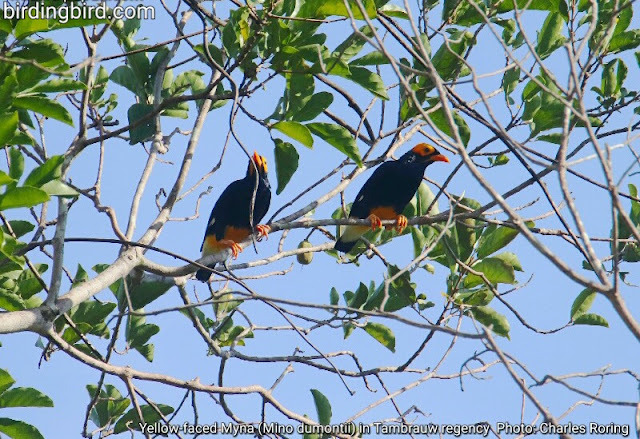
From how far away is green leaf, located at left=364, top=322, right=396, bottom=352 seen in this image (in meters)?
4.26

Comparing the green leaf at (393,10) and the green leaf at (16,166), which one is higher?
the green leaf at (393,10)

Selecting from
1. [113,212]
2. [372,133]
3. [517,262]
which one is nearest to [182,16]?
[372,133]

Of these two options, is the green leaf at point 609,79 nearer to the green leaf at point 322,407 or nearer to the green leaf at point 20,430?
the green leaf at point 322,407

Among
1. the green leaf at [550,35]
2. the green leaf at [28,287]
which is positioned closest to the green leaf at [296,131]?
the green leaf at [28,287]

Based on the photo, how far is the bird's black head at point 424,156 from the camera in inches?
262

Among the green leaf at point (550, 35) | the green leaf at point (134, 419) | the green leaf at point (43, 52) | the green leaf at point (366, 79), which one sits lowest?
the green leaf at point (134, 419)

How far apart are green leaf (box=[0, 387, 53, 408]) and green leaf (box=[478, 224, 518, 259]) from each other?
6.73 ft

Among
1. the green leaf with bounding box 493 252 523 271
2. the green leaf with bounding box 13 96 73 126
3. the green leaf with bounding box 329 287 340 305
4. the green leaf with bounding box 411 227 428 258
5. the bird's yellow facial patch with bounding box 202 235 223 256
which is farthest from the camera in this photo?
the bird's yellow facial patch with bounding box 202 235 223 256

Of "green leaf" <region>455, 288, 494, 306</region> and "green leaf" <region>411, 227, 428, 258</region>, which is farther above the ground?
"green leaf" <region>411, 227, 428, 258</region>

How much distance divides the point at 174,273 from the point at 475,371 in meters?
1.40

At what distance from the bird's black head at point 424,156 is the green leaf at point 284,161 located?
3.04 m

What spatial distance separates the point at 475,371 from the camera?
3854 millimetres

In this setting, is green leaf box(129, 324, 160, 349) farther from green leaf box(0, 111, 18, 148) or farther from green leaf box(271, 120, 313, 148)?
green leaf box(0, 111, 18, 148)

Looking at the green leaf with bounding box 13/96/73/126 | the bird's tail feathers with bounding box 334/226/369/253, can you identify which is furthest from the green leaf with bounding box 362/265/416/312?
the green leaf with bounding box 13/96/73/126
